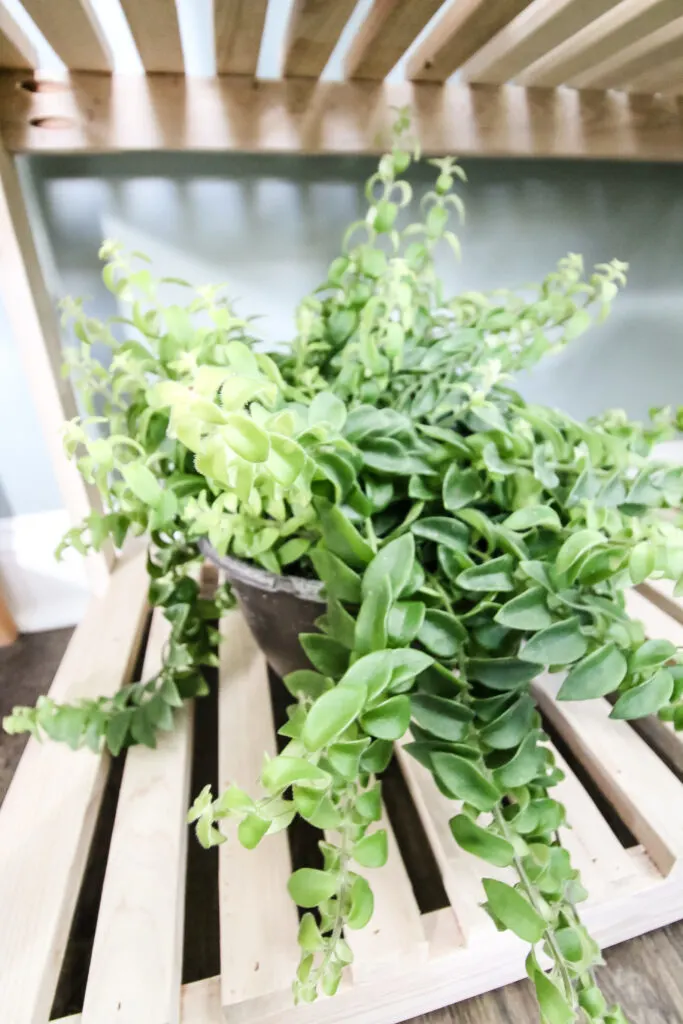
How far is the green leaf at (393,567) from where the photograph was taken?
12.6 inches

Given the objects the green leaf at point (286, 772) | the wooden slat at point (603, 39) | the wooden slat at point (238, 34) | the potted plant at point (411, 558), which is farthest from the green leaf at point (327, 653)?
the wooden slat at point (603, 39)

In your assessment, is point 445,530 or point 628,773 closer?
point 445,530

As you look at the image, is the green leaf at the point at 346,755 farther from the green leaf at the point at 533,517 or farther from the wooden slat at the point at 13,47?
the wooden slat at the point at 13,47

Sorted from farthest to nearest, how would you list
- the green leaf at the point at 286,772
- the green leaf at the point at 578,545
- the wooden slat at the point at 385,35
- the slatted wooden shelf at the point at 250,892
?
the wooden slat at the point at 385,35 → the slatted wooden shelf at the point at 250,892 → the green leaf at the point at 578,545 → the green leaf at the point at 286,772

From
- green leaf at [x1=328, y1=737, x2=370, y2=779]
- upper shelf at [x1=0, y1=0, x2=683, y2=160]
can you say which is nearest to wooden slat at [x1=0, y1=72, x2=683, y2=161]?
upper shelf at [x1=0, y1=0, x2=683, y2=160]

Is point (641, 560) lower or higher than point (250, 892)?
higher

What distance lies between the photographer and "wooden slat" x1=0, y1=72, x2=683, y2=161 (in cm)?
65

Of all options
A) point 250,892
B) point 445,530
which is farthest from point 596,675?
point 250,892

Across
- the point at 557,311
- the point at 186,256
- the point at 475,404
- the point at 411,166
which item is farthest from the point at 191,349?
the point at 411,166

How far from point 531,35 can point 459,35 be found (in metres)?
0.07

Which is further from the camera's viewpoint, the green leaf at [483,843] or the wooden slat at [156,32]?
the wooden slat at [156,32]

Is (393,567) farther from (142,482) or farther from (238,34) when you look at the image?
(238,34)

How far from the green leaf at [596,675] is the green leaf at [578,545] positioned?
54 millimetres

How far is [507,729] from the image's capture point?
37 centimetres
